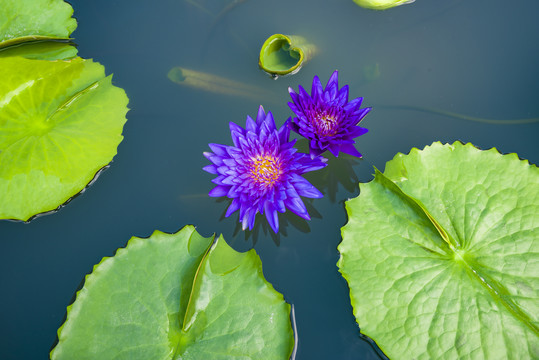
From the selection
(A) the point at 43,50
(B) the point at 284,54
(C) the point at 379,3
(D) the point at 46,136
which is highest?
(C) the point at 379,3

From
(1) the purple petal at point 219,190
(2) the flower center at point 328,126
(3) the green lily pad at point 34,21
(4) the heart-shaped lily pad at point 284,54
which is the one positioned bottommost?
(1) the purple petal at point 219,190

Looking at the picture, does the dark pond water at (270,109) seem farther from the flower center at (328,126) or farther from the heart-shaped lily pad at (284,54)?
the flower center at (328,126)

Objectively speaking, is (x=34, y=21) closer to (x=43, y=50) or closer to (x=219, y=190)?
(x=43, y=50)

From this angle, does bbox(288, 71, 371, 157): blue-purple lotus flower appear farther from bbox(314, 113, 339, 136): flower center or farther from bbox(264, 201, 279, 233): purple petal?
bbox(264, 201, 279, 233): purple petal

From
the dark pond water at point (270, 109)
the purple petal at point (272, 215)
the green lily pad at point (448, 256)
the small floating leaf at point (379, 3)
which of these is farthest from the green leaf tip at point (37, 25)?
the green lily pad at point (448, 256)

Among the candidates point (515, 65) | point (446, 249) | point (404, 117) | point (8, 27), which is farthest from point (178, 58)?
point (515, 65)

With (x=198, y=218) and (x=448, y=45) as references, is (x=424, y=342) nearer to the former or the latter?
(x=198, y=218)

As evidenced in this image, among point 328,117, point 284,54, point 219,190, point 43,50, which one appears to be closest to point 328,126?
point 328,117
